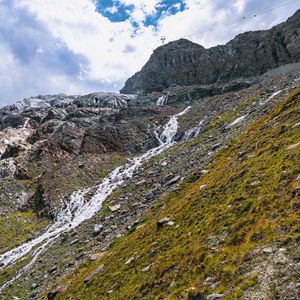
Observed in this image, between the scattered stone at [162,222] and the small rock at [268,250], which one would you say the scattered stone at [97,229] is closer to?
the scattered stone at [162,222]

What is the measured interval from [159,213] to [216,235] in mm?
11680

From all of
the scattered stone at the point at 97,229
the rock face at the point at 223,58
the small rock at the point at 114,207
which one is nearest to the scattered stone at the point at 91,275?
the scattered stone at the point at 97,229

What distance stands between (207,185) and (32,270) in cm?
1819

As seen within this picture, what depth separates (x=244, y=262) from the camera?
12.6 metres

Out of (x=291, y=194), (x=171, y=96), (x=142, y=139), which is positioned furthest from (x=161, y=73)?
(x=291, y=194)

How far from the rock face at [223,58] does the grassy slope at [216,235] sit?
107 meters

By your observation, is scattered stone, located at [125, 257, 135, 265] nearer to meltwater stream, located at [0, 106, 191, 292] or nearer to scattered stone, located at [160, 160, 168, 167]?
meltwater stream, located at [0, 106, 191, 292]

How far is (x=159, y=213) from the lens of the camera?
2750 cm

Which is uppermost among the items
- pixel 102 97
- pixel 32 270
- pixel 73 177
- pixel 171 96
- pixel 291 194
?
pixel 102 97

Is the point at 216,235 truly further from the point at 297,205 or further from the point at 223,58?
the point at 223,58

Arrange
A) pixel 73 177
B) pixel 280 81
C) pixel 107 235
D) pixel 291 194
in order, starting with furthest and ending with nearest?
1. pixel 280 81
2. pixel 73 177
3. pixel 107 235
4. pixel 291 194

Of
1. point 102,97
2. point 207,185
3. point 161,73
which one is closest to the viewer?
point 207,185

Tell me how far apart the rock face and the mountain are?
5499 centimetres

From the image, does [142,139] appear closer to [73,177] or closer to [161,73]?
[73,177]
